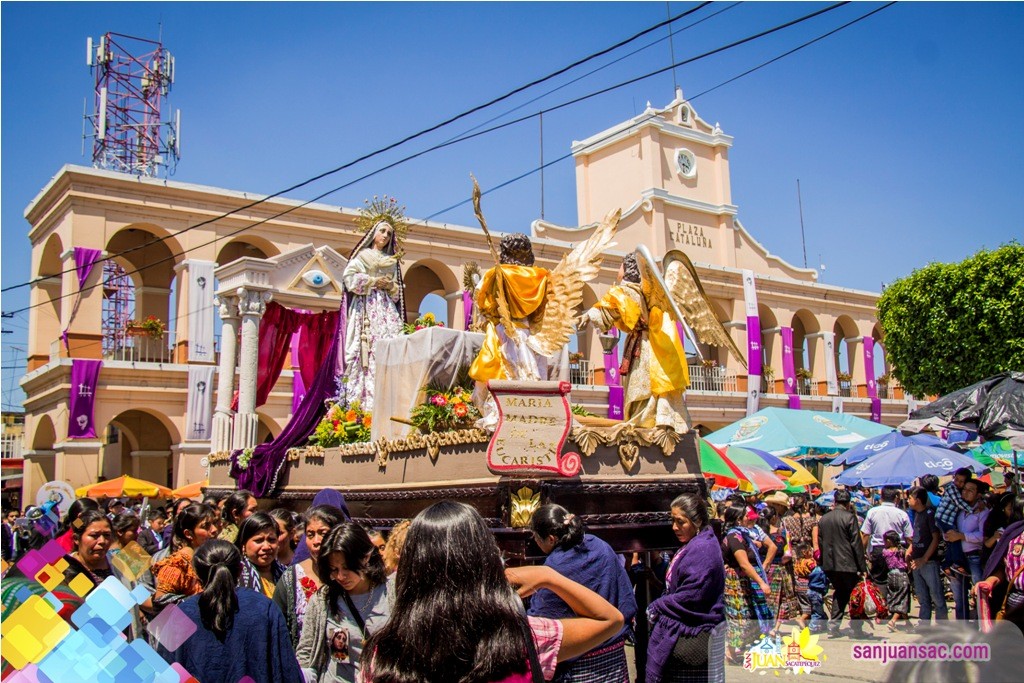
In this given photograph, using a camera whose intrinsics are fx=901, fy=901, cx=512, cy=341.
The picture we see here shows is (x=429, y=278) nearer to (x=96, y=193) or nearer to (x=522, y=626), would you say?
(x=96, y=193)

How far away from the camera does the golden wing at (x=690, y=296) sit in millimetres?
8555

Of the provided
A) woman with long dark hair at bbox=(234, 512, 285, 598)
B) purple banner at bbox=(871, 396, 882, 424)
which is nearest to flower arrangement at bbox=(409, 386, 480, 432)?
woman with long dark hair at bbox=(234, 512, 285, 598)

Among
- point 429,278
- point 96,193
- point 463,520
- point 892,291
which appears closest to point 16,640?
point 463,520

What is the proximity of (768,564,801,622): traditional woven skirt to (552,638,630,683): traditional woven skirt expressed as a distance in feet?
15.9

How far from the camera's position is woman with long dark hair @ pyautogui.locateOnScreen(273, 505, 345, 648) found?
14.6 feet

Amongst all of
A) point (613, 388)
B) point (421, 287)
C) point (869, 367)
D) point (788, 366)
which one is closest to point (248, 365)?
point (421, 287)

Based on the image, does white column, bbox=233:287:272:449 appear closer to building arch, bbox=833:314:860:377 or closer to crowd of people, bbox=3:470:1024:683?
crowd of people, bbox=3:470:1024:683

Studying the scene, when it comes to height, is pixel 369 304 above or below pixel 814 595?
above

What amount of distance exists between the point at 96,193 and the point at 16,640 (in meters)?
18.2

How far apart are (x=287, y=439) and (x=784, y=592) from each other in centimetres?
627

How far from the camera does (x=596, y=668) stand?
4340mm

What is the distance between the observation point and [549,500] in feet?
21.5

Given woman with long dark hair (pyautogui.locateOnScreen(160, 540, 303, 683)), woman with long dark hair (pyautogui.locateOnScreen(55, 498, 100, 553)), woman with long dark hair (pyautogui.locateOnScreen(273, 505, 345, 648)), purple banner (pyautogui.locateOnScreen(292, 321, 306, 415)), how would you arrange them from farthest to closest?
purple banner (pyautogui.locateOnScreen(292, 321, 306, 415)), woman with long dark hair (pyautogui.locateOnScreen(55, 498, 100, 553)), woman with long dark hair (pyautogui.locateOnScreen(273, 505, 345, 648)), woman with long dark hair (pyautogui.locateOnScreen(160, 540, 303, 683))

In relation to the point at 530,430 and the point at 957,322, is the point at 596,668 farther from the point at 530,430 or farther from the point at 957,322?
the point at 957,322
